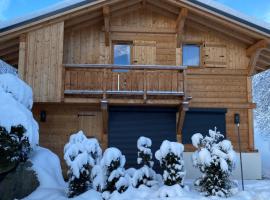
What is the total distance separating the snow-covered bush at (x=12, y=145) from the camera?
777 cm

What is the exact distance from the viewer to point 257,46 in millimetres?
14227

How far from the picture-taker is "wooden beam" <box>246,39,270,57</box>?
13.9 metres

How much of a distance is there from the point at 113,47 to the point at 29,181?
23.3 feet

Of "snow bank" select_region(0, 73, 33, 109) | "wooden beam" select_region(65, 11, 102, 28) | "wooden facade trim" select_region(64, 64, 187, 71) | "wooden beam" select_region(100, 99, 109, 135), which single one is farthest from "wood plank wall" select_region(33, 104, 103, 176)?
"snow bank" select_region(0, 73, 33, 109)

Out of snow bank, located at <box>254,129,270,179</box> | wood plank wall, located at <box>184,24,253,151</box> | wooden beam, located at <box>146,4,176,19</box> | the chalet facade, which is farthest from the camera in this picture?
snow bank, located at <box>254,129,270,179</box>

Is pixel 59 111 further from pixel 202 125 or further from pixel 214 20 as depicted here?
pixel 214 20

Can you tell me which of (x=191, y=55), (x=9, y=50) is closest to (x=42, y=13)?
(x=9, y=50)

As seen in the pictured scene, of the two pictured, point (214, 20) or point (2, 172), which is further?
point (214, 20)

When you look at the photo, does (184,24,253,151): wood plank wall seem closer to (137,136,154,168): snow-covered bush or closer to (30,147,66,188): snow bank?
(137,136,154,168): snow-covered bush

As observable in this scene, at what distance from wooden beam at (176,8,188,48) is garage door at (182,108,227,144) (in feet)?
8.92

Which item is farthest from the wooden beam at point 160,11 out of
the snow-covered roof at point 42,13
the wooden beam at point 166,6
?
the snow-covered roof at point 42,13

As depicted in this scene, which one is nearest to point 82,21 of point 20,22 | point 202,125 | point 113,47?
point 113,47

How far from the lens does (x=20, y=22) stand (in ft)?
41.5

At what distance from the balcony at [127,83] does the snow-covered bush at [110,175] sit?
12.7ft
